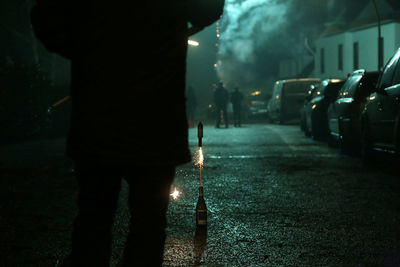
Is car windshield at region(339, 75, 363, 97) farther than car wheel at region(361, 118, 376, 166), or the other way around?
car windshield at region(339, 75, 363, 97)

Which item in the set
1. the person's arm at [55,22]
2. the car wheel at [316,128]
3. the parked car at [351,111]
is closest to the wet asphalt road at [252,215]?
the parked car at [351,111]

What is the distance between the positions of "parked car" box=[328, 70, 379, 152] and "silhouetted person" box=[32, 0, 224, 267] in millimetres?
9590

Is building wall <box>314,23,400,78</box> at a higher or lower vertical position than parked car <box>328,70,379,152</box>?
higher

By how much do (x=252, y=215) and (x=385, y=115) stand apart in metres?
3.91

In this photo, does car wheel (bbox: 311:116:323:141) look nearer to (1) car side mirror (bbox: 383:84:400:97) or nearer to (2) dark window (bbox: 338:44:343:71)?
(1) car side mirror (bbox: 383:84:400:97)

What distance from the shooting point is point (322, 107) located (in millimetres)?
17219

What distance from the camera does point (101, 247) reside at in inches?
106

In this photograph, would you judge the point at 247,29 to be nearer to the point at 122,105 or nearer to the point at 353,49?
the point at 353,49

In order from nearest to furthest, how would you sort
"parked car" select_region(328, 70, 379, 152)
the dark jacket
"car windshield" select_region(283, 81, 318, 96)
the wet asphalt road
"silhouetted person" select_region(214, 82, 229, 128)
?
1. the dark jacket
2. the wet asphalt road
3. "parked car" select_region(328, 70, 379, 152)
4. "car windshield" select_region(283, 81, 318, 96)
5. "silhouetted person" select_region(214, 82, 229, 128)

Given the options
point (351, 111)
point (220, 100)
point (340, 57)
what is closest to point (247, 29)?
point (340, 57)

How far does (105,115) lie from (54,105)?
19.7m

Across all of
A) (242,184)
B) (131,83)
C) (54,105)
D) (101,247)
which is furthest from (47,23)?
Result: (54,105)

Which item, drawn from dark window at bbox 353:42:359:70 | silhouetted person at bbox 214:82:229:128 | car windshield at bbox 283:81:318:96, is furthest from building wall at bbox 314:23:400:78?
silhouetted person at bbox 214:82:229:128

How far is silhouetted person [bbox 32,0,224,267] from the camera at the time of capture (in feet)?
8.47
